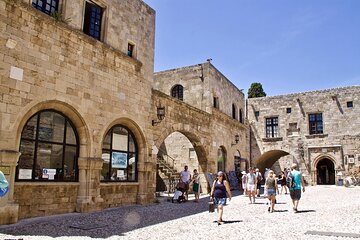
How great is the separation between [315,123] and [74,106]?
66.2ft

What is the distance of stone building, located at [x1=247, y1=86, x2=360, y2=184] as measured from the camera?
888 inches

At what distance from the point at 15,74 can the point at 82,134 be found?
8.10 feet

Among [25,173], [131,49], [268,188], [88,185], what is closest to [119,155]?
[88,185]

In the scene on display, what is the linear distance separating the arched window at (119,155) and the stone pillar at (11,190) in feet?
10.1

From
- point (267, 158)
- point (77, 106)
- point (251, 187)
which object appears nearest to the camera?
point (77, 106)

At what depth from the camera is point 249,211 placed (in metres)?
9.66

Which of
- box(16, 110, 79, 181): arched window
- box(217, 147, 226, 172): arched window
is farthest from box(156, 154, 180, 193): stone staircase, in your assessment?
box(16, 110, 79, 181): arched window

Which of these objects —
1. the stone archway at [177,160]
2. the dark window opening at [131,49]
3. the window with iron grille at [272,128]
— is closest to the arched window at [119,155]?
the dark window opening at [131,49]

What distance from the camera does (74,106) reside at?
28.5 feet

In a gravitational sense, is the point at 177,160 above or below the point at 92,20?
below

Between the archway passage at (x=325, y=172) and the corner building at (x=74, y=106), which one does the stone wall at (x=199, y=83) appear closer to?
the corner building at (x=74, y=106)

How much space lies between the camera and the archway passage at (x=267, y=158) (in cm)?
2531

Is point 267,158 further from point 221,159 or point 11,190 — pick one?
point 11,190

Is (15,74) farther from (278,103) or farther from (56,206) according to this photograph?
(278,103)
